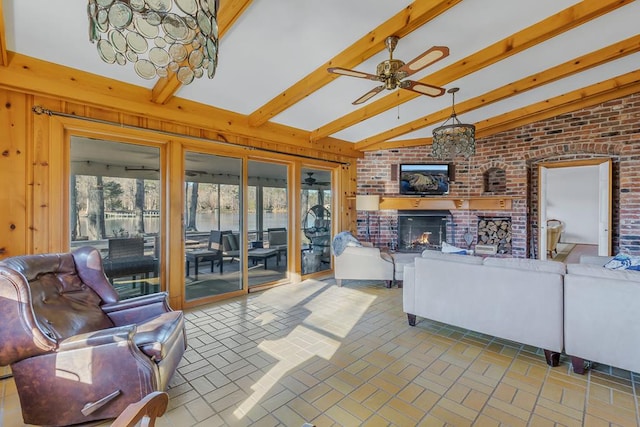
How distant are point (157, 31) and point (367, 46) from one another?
1.93m

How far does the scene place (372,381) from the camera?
230cm

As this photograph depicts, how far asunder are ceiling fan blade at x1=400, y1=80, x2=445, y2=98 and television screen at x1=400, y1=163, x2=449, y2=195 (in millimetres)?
3202

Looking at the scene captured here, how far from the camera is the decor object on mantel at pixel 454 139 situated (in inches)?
169

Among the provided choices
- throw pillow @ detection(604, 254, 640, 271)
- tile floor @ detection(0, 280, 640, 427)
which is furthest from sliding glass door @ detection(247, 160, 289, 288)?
throw pillow @ detection(604, 254, 640, 271)

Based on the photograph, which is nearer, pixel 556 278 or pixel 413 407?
pixel 413 407

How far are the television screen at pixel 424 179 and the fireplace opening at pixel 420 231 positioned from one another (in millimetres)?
482

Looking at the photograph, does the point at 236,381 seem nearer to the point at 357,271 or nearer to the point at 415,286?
the point at 415,286

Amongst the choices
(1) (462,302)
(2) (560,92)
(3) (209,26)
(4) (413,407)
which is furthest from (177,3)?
(2) (560,92)

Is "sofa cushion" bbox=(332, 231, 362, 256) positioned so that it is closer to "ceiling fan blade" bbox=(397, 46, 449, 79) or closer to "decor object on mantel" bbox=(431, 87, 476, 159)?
"decor object on mantel" bbox=(431, 87, 476, 159)

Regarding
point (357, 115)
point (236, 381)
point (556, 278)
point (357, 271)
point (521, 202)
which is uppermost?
point (357, 115)

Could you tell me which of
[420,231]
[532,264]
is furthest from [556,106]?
[532,264]

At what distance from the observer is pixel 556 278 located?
2447mm

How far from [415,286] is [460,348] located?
0.71 metres

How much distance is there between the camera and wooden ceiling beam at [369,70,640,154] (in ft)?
13.9
